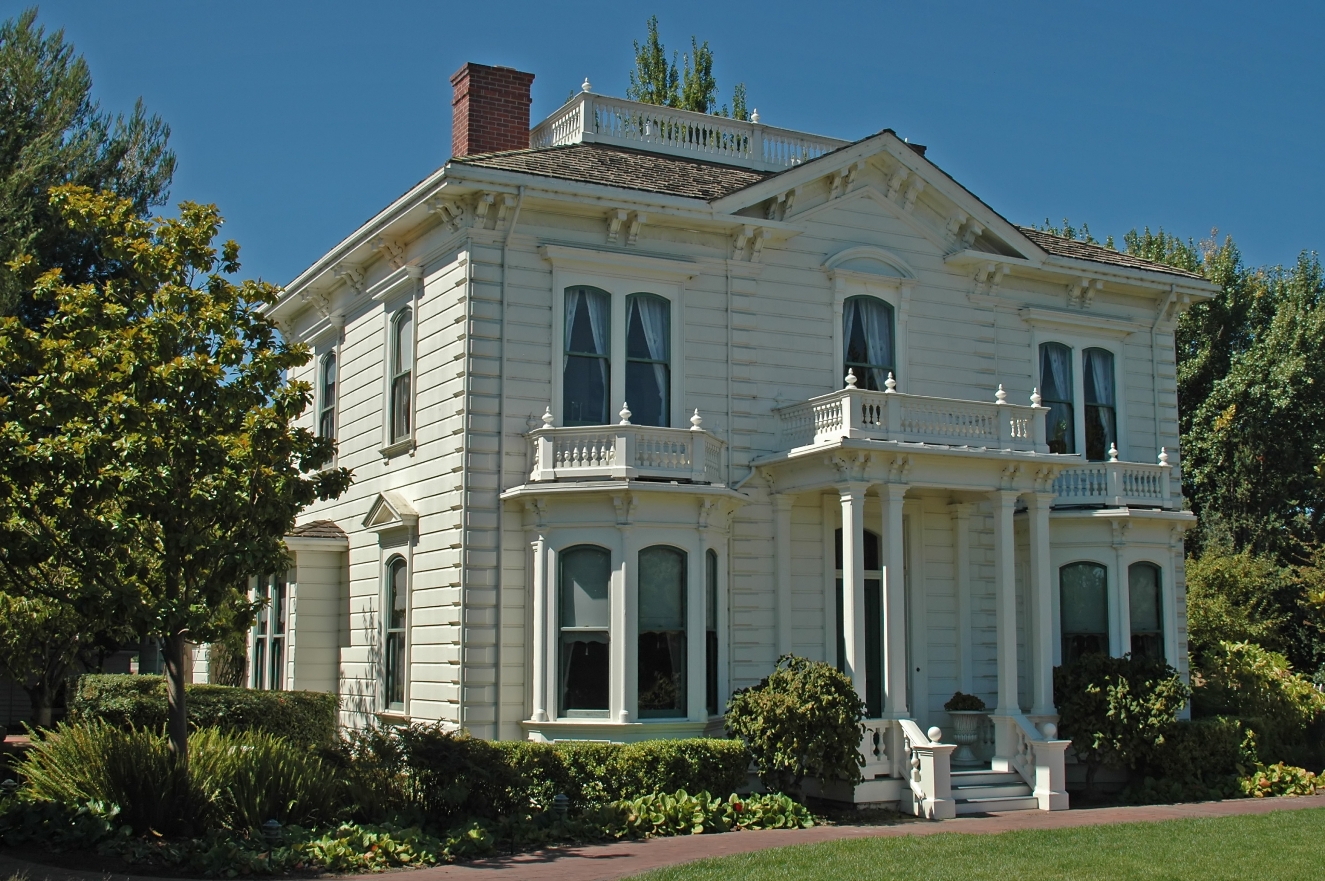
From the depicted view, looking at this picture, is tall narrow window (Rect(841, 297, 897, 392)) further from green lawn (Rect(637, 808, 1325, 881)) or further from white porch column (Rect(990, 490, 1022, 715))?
green lawn (Rect(637, 808, 1325, 881))

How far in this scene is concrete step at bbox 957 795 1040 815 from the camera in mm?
18562

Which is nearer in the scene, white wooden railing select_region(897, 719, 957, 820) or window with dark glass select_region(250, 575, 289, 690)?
white wooden railing select_region(897, 719, 957, 820)

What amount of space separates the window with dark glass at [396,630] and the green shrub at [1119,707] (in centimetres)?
1000

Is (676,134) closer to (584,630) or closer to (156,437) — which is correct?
(584,630)

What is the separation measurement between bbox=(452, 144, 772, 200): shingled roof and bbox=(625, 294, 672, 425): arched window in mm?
1719

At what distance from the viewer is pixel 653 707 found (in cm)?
1805

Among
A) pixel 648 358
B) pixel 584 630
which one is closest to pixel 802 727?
pixel 584 630

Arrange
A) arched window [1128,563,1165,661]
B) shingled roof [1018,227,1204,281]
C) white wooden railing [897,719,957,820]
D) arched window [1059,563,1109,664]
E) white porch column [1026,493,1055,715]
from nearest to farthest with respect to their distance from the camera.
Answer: white wooden railing [897,719,957,820] → white porch column [1026,493,1055,715] → arched window [1059,563,1109,664] → arched window [1128,563,1165,661] → shingled roof [1018,227,1204,281]

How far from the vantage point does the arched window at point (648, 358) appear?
19625mm

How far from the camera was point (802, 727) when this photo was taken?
17.2 meters

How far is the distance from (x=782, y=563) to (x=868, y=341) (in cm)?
400

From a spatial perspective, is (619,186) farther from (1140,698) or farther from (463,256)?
(1140,698)

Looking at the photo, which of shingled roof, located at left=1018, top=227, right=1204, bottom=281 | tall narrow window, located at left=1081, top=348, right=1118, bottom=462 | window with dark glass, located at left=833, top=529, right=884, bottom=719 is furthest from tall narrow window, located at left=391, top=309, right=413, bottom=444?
tall narrow window, located at left=1081, top=348, right=1118, bottom=462

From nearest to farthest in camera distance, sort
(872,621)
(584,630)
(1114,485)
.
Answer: (584,630)
(872,621)
(1114,485)
